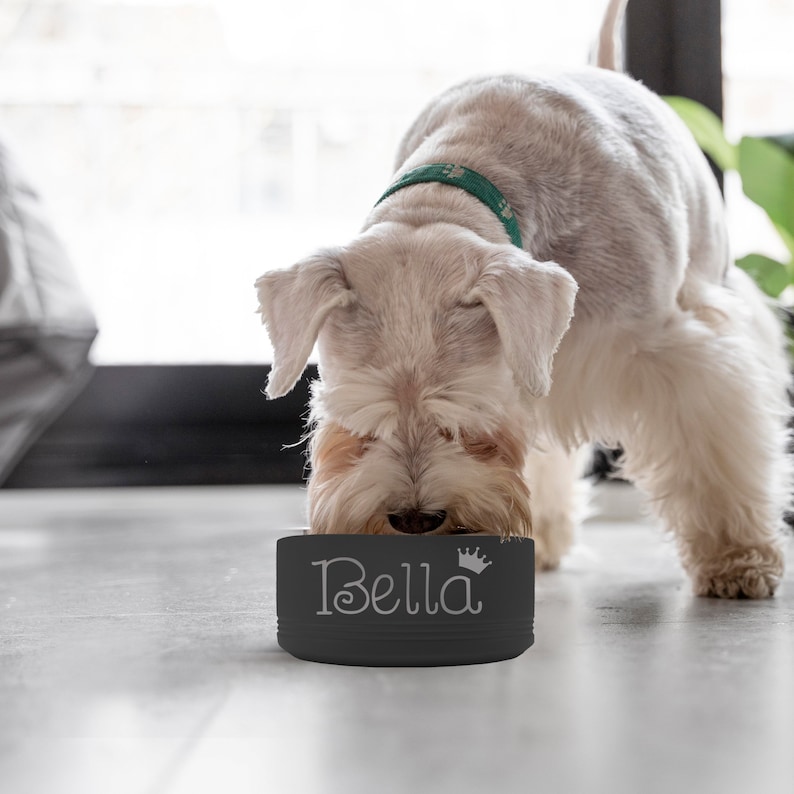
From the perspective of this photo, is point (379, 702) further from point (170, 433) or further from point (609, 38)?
point (170, 433)

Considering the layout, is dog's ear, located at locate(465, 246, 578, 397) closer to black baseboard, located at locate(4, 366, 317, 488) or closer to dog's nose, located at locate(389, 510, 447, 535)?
dog's nose, located at locate(389, 510, 447, 535)

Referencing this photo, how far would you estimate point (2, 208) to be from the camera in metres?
3.03

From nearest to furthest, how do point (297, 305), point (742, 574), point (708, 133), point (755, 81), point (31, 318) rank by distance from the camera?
1. point (297, 305)
2. point (742, 574)
3. point (31, 318)
4. point (708, 133)
5. point (755, 81)

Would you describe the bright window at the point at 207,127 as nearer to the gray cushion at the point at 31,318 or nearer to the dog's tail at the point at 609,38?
the gray cushion at the point at 31,318

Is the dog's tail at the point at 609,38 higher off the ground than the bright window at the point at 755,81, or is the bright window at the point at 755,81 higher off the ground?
the dog's tail at the point at 609,38

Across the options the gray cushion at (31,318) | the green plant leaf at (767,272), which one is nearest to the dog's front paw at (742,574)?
the green plant leaf at (767,272)

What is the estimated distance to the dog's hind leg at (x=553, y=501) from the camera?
2.57m

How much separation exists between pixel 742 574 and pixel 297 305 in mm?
1013

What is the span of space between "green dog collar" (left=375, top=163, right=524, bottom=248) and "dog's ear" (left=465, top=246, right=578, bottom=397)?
209 millimetres

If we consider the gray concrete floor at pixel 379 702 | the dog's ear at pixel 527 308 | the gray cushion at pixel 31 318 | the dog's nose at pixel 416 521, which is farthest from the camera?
the gray cushion at pixel 31 318

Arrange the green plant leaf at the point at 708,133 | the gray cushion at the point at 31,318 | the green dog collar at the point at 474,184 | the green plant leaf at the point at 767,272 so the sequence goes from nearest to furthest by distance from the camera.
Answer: the green dog collar at the point at 474,184
the gray cushion at the point at 31,318
the green plant leaf at the point at 767,272
the green plant leaf at the point at 708,133

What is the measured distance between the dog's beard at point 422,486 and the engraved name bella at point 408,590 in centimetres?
15

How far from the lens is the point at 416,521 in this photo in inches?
59.6

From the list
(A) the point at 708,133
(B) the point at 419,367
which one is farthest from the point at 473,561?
(A) the point at 708,133
